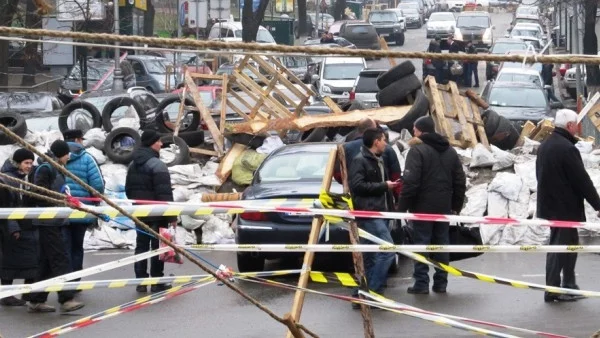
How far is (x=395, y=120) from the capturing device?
19.1 m

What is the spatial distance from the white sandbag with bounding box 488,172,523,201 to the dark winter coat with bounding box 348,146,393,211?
515 centimetres

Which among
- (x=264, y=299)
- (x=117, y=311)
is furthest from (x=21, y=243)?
(x=117, y=311)

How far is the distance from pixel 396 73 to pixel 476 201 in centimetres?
471

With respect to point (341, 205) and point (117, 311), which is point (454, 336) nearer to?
point (341, 205)

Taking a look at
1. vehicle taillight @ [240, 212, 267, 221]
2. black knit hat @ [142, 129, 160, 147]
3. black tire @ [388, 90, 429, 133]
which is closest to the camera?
black knit hat @ [142, 129, 160, 147]

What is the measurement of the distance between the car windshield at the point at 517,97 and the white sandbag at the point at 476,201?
482 inches

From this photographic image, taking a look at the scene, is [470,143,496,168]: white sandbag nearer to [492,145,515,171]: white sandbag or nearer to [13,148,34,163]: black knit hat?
[492,145,515,171]: white sandbag

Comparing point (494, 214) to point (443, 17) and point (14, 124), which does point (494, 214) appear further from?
point (443, 17)

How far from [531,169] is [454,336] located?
7.27 m

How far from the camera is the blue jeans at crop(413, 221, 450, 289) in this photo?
11.1m

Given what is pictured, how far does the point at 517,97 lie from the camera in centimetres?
2856

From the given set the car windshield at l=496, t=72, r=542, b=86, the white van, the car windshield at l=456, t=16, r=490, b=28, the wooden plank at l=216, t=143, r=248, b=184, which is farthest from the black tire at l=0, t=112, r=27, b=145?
the car windshield at l=456, t=16, r=490, b=28

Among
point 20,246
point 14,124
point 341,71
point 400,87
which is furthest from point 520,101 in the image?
point 20,246

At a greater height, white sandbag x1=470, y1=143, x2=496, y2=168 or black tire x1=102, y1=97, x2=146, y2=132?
black tire x1=102, y1=97, x2=146, y2=132
